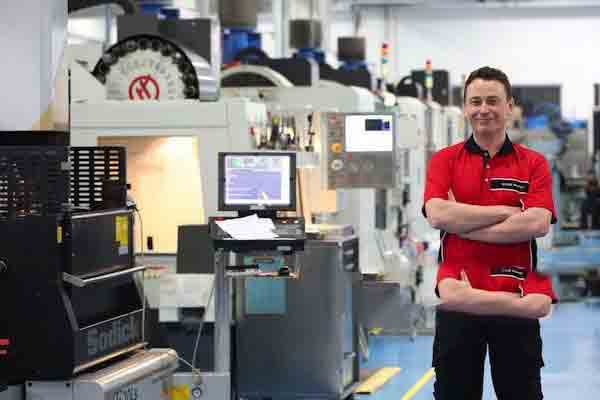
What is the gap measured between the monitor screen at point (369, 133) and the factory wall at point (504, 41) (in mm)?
16563

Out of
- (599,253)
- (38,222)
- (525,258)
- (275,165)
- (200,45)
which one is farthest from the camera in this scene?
(200,45)

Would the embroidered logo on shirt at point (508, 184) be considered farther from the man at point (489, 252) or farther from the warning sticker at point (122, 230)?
the warning sticker at point (122, 230)

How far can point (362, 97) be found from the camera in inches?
328

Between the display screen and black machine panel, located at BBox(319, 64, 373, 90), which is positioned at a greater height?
black machine panel, located at BBox(319, 64, 373, 90)

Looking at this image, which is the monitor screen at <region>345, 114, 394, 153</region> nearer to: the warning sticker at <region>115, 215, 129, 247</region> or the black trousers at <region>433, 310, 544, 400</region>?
the warning sticker at <region>115, 215, 129, 247</region>

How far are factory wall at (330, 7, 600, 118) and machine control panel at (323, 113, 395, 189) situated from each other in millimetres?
16536

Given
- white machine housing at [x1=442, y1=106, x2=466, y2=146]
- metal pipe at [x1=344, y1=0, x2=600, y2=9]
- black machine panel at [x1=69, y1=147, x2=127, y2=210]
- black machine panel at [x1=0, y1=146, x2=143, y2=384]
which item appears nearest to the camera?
black machine panel at [x1=0, y1=146, x2=143, y2=384]

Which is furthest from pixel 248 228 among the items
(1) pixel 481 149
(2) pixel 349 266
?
(1) pixel 481 149

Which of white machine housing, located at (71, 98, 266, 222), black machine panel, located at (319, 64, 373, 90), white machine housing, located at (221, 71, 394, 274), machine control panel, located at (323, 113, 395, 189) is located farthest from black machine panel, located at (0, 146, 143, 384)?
black machine panel, located at (319, 64, 373, 90)

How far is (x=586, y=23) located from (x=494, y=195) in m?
20.6

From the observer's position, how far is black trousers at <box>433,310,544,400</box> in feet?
12.0

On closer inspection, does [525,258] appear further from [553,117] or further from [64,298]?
[553,117]

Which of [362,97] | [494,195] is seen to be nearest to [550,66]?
[362,97]

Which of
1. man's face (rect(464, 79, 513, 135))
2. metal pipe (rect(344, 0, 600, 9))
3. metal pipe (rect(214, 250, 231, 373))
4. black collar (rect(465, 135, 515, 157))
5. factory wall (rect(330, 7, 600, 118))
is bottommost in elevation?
metal pipe (rect(214, 250, 231, 373))
